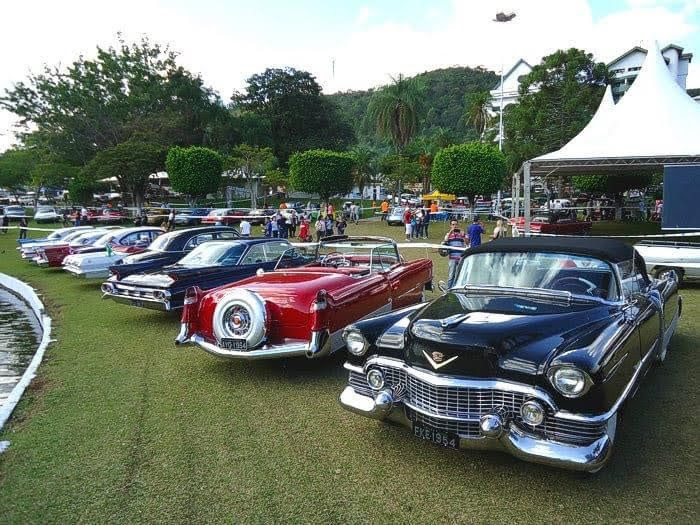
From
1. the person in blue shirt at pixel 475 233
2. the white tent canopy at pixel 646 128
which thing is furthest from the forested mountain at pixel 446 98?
the person in blue shirt at pixel 475 233

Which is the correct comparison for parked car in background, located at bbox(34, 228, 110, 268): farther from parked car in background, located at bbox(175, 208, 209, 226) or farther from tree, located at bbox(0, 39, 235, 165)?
tree, located at bbox(0, 39, 235, 165)

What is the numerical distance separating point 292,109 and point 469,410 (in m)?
62.0

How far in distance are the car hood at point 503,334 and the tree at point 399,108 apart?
42152 millimetres

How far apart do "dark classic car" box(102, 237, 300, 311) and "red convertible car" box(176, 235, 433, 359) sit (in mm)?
1880

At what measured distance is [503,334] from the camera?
11.4ft

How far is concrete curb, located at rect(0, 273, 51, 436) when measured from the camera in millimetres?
4965

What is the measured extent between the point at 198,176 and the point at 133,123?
1402 centimetres

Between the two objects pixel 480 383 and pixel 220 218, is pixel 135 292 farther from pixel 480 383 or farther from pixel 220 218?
pixel 220 218

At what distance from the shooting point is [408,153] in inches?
1962

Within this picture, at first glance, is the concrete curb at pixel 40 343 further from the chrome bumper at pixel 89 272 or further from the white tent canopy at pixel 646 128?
the white tent canopy at pixel 646 128

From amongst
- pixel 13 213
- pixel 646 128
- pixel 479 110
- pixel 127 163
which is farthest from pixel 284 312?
pixel 479 110

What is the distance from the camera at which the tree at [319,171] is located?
113 feet

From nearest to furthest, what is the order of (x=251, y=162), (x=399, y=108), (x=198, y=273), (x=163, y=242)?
(x=198, y=273), (x=163, y=242), (x=251, y=162), (x=399, y=108)

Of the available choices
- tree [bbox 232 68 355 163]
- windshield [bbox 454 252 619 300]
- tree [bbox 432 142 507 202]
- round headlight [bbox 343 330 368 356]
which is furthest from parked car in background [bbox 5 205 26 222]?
windshield [bbox 454 252 619 300]
